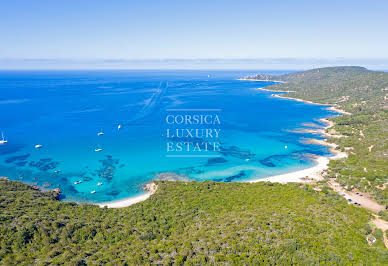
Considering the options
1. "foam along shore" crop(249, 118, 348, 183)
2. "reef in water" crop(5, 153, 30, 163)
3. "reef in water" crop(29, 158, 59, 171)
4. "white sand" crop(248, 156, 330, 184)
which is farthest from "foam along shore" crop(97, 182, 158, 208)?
"reef in water" crop(5, 153, 30, 163)

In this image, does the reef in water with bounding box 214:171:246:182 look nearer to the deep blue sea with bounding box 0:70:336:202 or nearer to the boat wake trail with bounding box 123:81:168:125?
the deep blue sea with bounding box 0:70:336:202

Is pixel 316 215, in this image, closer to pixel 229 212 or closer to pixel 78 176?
pixel 229 212

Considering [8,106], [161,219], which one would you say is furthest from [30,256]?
[8,106]

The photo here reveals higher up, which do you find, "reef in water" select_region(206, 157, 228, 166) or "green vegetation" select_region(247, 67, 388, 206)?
"green vegetation" select_region(247, 67, 388, 206)

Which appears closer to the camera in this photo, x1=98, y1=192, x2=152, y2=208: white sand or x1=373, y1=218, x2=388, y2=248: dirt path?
x1=373, y1=218, x2=388, y2=248: dirt path

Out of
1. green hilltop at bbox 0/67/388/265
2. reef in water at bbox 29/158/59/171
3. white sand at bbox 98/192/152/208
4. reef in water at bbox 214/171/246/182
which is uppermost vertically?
green hilltop at bbox 0/67/388/265

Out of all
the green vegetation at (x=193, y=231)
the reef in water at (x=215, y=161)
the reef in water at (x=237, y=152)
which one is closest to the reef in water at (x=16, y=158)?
the green vegetation at (x=193, y=231)

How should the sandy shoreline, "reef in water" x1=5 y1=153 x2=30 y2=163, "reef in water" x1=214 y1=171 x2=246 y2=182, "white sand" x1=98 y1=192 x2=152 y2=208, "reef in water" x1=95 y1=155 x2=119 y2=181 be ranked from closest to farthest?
"white sand" x1=98 y1=192 x2=152 y2=208, the sandy shoreline, "reef in water" x1=214 y1=171 x2=246 y2=182, "reef in water" x1=95 y1=155 x2=119 y2=181, "reef in water" x1=5 y1=153 x2=30 y2=163

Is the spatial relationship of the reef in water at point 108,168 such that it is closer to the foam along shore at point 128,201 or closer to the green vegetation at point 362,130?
the foam along shore at point 128,201
